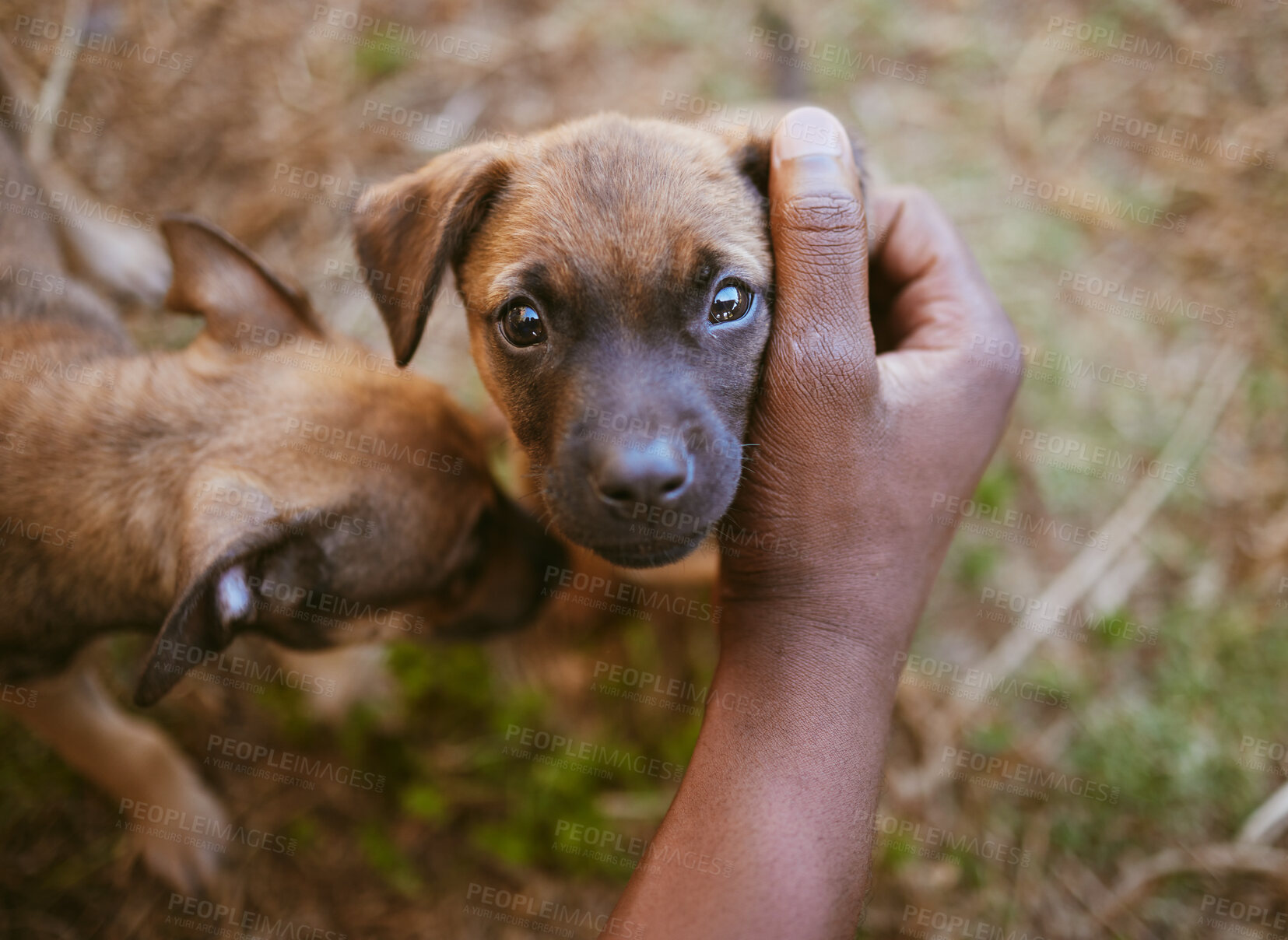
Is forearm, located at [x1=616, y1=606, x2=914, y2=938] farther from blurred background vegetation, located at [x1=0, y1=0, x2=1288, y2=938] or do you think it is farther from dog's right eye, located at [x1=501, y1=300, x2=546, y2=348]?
blurred background vegetation, located at [x1=0, y1=0, x2=1288, y2=938]

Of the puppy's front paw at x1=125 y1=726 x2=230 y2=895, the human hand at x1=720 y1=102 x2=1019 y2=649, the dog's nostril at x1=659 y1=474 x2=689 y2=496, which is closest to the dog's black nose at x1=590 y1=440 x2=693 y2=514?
the dog's nostril at x1=659 y1=474 x2=689 y2=496

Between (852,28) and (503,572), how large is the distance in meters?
4.74

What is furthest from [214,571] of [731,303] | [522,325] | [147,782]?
[147,782]

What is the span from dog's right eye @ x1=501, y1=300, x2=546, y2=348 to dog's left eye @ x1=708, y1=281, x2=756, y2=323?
60 cm

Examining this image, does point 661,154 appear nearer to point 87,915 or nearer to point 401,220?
point 401,220

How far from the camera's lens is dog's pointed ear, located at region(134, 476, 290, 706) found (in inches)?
98.0

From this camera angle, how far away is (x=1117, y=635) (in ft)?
15.0

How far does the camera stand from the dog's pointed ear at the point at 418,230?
2.89 metres

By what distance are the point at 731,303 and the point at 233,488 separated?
6.29 feet

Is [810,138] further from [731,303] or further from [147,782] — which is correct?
[147,782]

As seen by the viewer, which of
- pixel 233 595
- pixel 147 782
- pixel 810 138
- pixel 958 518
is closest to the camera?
pixel 233 595

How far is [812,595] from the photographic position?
2.79 metres

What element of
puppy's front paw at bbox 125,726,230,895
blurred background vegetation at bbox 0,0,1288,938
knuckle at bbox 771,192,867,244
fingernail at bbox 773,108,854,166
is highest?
fingernail at bbox 773,108,854,166

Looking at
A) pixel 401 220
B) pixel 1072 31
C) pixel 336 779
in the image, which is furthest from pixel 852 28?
pixel 336 779
